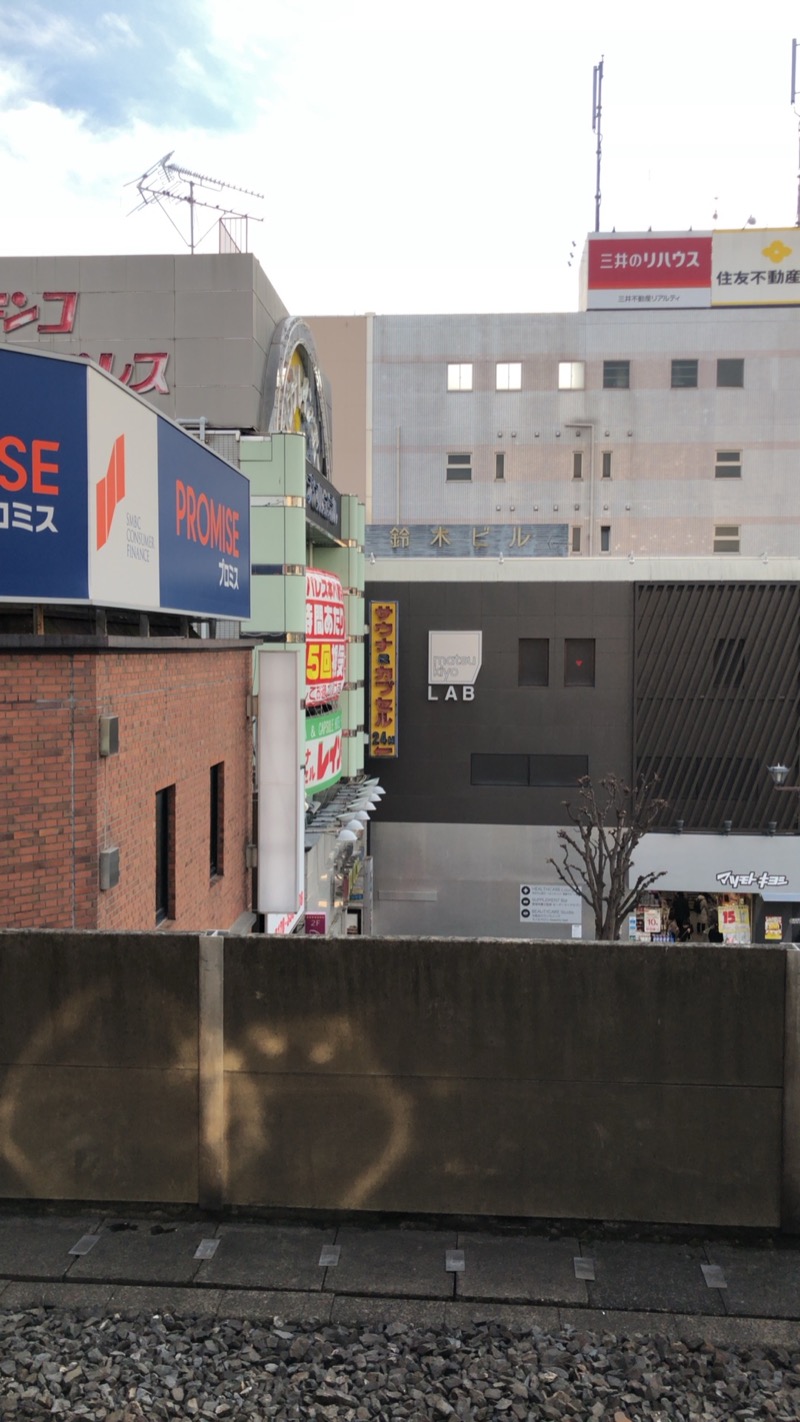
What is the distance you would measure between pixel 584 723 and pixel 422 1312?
30.8 meters

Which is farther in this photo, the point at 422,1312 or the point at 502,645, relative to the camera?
the point at 502,645

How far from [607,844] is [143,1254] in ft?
92.3

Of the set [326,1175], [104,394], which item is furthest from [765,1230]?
[104,394]

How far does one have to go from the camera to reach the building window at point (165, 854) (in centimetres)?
1275

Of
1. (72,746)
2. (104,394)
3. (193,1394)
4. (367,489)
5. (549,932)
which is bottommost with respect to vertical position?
(549,932)

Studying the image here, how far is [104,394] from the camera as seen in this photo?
964cm

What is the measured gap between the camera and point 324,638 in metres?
23.8

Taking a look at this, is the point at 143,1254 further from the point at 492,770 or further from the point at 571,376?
the point at 571,376

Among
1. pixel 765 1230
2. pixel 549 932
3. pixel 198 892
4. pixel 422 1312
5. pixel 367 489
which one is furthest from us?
pixel 367 489

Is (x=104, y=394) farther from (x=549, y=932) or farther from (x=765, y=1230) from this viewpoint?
(x=549, y=932)

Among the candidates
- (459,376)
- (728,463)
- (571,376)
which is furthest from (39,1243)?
(728,463)

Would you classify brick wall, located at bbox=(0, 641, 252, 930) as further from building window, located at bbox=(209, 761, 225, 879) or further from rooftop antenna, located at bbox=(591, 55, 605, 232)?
rooftop antenna, located at bbox=(591, 55, 605, 232)

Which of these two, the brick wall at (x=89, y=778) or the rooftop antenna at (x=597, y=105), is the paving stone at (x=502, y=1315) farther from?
the rooftop antenna at (x=597, y=105)

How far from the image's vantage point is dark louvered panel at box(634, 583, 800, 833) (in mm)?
35438
